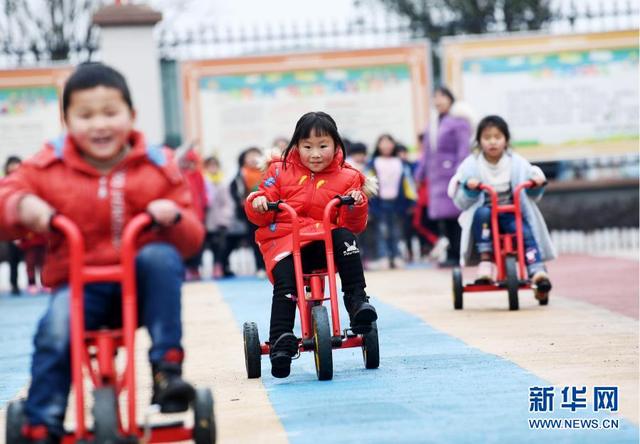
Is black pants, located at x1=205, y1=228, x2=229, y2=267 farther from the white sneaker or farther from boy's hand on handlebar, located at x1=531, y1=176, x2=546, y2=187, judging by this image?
boy's hand on handlebar, located at x1=531, y1=176, x2=546, y2=187

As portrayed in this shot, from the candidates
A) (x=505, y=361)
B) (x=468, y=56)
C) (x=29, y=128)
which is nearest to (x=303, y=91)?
(x=468, y=56)

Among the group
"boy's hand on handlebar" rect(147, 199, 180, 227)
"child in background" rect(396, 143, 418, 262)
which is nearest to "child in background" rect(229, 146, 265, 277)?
"child in background" rect(396, 143, 418, 262)

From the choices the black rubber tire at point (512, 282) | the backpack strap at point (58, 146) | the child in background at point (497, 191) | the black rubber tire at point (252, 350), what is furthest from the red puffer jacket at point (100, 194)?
→ the child in background at point (497, 191)

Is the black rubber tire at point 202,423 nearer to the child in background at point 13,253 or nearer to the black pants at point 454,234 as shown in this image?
the black pants at point 454,234

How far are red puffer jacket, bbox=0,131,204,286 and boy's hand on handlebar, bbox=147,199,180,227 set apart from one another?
9cm

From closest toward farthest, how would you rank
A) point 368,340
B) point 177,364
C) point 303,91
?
point 177,364 → point 368,340 → point 303,91

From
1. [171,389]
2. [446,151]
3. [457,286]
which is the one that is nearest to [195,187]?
[446,151]

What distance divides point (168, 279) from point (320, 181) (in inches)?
116

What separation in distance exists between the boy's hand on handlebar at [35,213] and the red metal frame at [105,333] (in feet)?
0.10

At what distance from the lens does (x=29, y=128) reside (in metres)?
18.9

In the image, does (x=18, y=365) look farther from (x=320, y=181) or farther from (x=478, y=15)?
(x=478, y=15)

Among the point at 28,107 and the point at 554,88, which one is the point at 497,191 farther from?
the point at 28,107

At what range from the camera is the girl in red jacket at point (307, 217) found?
23.7 ft

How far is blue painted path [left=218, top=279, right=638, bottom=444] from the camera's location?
5328mm
